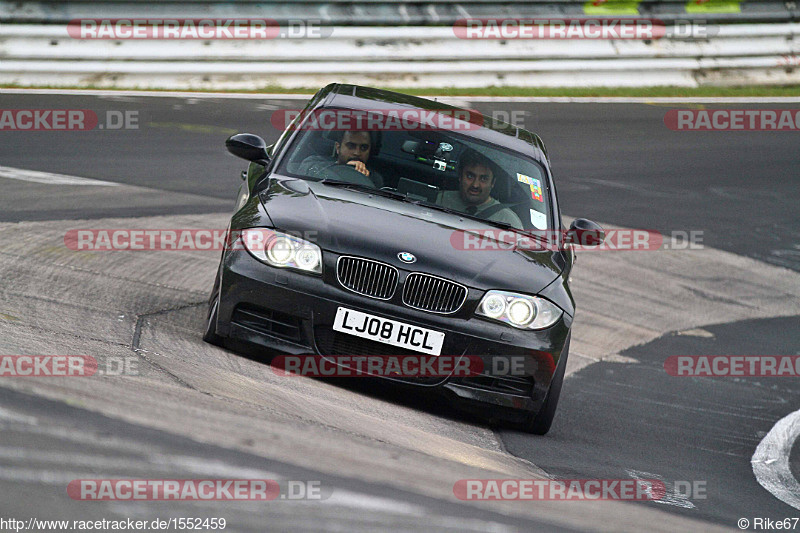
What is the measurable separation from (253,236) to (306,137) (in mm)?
1264

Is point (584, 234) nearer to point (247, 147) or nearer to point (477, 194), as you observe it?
point (477, 194)

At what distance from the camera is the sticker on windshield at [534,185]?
6352 mm

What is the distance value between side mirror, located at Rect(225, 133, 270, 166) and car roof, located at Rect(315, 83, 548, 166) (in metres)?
0.60

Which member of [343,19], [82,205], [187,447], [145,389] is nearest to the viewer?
[187,447]

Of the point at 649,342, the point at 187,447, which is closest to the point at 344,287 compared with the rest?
the point at 187,447

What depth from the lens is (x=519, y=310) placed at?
517 cm

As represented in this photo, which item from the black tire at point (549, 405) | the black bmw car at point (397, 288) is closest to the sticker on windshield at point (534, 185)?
the black bmw car at point (397, 288)

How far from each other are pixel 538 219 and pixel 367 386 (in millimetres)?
1589

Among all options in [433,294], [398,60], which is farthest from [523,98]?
[433,294]

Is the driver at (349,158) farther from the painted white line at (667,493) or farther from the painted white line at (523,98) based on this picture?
the painted white line at (523,98)

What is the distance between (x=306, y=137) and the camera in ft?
20.6

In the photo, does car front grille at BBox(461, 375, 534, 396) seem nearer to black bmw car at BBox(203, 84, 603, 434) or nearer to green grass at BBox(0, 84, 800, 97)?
black bmw car at BBox(203, 84, 603, 434)

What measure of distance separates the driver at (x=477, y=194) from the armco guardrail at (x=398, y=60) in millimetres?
9142

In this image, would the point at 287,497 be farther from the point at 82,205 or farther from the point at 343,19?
the point at 343,19
